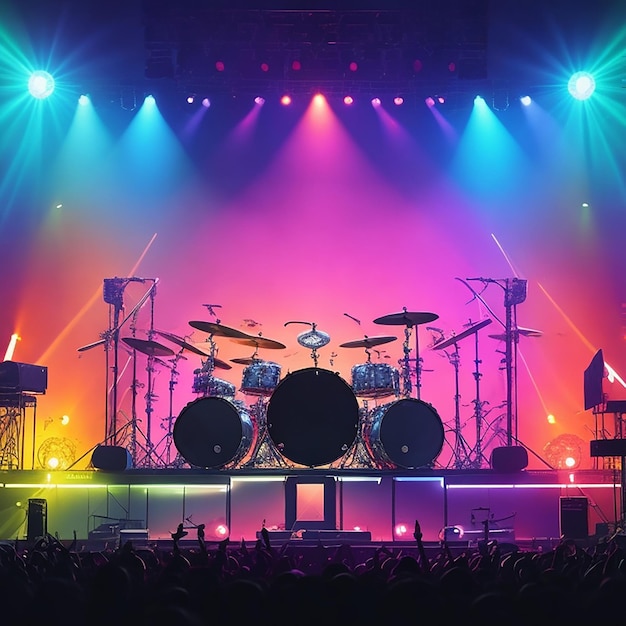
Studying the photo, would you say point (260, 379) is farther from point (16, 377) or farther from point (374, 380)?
point (16, 377)

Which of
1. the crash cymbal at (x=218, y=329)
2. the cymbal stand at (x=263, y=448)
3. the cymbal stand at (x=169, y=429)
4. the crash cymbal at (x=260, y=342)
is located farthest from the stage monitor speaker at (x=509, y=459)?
the cymbal stand at (x=169, y=429)

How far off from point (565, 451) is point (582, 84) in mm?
5794

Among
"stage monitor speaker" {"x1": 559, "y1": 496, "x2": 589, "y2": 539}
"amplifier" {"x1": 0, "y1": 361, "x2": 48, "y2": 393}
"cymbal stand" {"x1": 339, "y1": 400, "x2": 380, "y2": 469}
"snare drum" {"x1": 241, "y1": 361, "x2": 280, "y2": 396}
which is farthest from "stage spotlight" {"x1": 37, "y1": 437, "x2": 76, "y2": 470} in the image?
"stage monitor speaker" {"x1": 559, "y1": 496, "x2": 589, "y2": 539}

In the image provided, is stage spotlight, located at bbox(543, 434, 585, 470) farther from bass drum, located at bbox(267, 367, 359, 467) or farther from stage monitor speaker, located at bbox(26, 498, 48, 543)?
stage monitor speaker, located at bbox(26, 498, 48, 543)

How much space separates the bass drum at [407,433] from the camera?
10.4 metres

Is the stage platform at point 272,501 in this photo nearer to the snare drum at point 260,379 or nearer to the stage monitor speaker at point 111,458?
the stage monitor speaker at point 111,458

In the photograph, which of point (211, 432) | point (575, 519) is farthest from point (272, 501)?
point (575, 519)

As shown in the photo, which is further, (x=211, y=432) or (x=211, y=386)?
(x=211, y=386)

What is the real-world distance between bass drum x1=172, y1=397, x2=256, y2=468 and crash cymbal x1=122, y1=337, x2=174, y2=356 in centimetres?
146

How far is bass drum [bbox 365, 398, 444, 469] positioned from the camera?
10422mm

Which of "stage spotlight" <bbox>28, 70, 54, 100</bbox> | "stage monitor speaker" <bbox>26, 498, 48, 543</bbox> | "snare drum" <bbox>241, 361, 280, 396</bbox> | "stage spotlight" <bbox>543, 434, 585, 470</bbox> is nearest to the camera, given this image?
"stage monitor speaker" <bbox>26, 498, 48, 543</bbox>

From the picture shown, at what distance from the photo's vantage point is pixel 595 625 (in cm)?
247

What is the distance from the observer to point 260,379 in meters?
11.1

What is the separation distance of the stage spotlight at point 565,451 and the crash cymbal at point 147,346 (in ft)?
20.5
